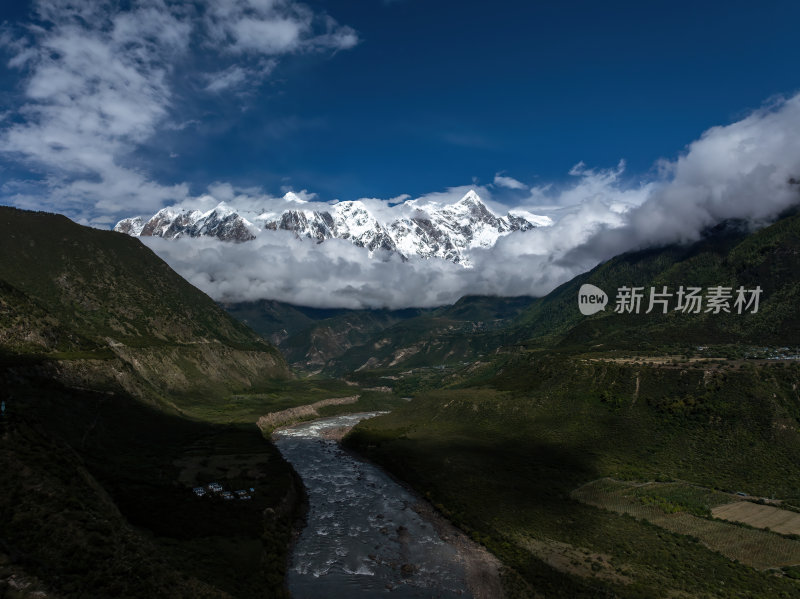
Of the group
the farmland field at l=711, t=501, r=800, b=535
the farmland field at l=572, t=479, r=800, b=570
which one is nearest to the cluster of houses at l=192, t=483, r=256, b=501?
A: the farmland field at l=572, t=479, r=800, b=570

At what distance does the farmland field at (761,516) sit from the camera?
99.7 m

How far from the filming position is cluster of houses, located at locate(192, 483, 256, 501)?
370 feet

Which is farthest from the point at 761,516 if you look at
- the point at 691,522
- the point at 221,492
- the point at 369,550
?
the point at 221,492

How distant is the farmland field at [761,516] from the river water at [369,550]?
2433 inches

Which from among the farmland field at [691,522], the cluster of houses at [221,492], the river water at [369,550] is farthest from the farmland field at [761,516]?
the cluster of houses at [221,492]

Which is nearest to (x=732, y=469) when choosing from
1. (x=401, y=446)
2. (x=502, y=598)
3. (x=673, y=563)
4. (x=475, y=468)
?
(x=673, y=563)

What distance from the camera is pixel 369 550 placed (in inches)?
3991

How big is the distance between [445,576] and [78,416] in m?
105

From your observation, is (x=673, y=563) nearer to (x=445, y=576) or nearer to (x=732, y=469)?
(x=445, y=576)

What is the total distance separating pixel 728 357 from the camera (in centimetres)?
19138

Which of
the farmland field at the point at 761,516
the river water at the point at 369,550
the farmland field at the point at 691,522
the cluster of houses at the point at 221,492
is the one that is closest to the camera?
the river water at the point at 369,550

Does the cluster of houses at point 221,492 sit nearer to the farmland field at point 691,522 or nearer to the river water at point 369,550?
the river water at point 369,550

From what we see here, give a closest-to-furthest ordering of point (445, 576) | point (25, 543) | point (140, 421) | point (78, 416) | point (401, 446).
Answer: point (25, 543) < point (445, 576) < point (78, 416) < point (140, 421) < point (401, 446)

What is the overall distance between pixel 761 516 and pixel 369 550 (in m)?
84.8
